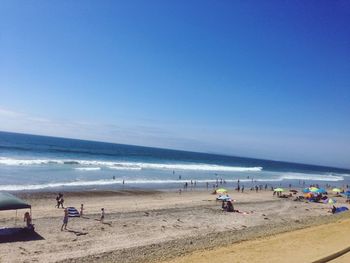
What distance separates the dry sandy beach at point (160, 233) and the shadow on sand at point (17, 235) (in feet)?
1.06

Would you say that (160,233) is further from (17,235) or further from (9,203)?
(9,203)

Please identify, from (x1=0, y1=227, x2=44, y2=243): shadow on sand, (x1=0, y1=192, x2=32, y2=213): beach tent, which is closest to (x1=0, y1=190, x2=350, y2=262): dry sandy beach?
(x1=0, y1=227, x2=44, y2=243): shadow on sand

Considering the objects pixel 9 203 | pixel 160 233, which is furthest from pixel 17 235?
pixel 160 233

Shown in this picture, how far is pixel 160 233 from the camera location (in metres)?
20.1

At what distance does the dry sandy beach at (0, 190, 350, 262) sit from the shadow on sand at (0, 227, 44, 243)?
324 mm

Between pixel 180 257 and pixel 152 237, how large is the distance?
4270 mm

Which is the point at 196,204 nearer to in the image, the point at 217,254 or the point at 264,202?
the point at 264,202

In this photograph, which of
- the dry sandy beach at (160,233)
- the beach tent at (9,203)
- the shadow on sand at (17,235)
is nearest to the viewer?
the dry sandy beach at (160,233)

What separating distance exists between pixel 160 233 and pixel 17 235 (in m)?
6.80

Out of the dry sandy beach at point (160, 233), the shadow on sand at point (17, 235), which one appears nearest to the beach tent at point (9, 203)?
the shadow on sand at point (17, 235)

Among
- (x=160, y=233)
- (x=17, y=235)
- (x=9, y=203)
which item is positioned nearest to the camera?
(x=9, y=203)

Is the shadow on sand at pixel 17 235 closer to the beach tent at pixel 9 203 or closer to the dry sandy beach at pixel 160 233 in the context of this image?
the dry sandy beach at pixel 160 233

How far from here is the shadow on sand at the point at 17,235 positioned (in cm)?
1669

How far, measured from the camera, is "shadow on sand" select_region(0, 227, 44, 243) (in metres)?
16.7
